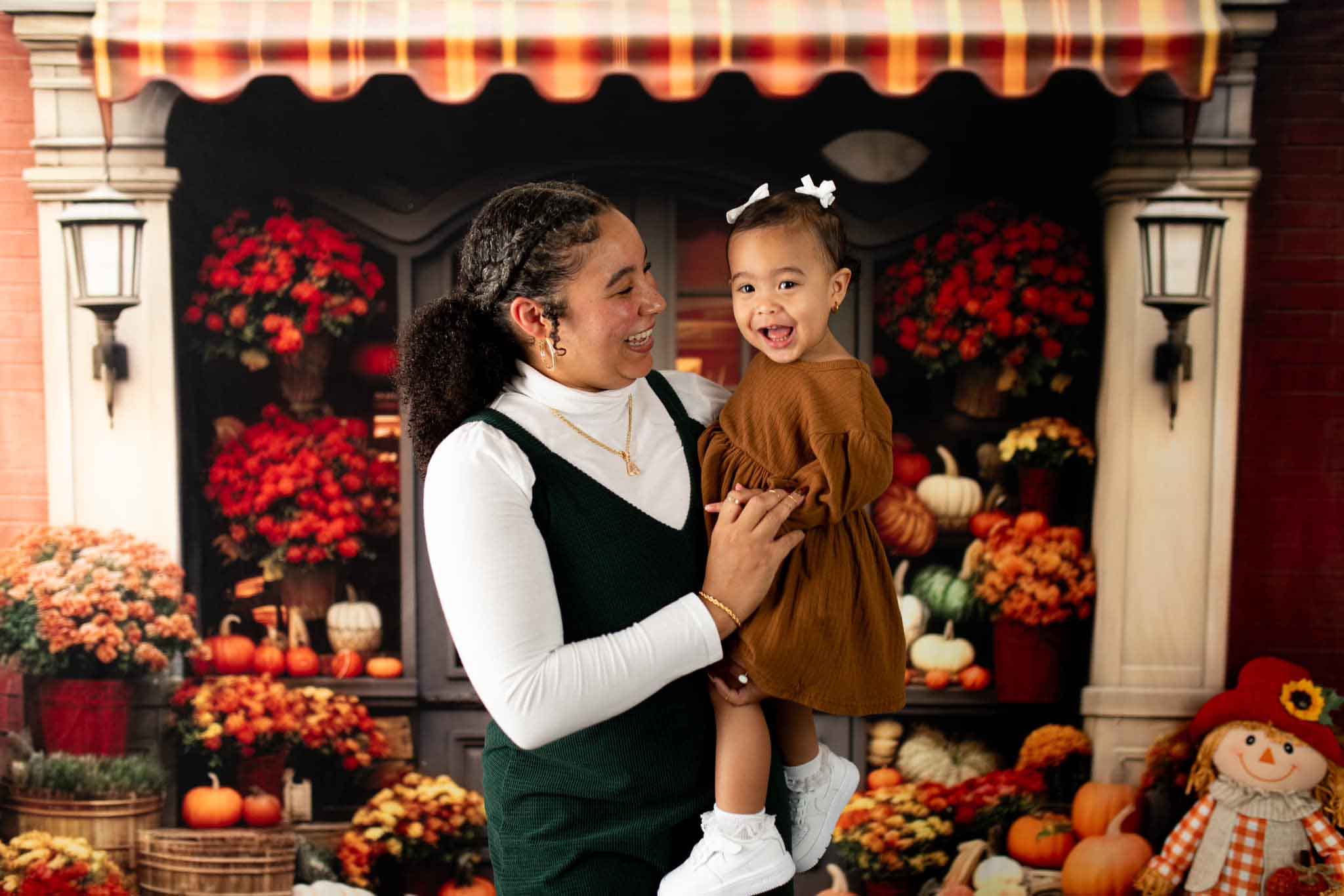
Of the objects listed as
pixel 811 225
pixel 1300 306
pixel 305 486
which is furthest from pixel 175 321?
pixel 1300 306

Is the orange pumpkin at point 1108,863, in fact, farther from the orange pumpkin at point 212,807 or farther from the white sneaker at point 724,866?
the orange pumpkin at point 212,807

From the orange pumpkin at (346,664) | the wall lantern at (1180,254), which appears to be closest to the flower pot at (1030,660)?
the wall lantern at (1180,254)

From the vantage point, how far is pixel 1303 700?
3070mm

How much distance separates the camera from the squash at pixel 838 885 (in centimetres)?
348

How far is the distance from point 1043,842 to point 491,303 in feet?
8.64

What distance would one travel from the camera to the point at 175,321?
135 inches

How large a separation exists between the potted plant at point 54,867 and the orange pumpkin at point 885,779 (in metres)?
2.12

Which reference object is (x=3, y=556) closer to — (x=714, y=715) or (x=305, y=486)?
(x=305, y=486)

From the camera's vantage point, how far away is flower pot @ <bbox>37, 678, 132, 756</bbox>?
3.29 meters

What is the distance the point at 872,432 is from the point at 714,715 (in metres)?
0.42

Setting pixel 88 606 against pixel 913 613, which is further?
pixel 913 613

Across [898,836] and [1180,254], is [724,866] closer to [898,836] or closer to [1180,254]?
[898,836]

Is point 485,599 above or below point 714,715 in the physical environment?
above

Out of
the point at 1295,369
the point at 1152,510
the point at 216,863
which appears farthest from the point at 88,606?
the point at 1295,369
